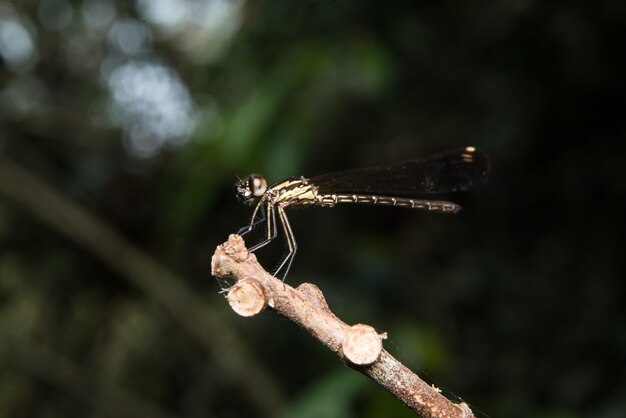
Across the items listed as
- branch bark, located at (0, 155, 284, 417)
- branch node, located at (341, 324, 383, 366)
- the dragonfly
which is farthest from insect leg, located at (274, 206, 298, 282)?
branch bark, located at (0, 155, 284, 417)

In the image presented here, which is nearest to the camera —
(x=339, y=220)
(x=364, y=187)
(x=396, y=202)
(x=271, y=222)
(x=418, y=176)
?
(x=271, y=222)

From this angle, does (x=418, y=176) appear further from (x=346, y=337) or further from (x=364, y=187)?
(x=346, y=337)

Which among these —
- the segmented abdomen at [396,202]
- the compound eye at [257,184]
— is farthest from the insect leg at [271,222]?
the segmented abdomen at [396,202]

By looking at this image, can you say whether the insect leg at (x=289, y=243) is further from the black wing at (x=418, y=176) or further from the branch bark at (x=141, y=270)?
the branch bark at (x=141, y=270)

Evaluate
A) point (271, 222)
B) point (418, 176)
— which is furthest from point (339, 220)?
point (271, 222)

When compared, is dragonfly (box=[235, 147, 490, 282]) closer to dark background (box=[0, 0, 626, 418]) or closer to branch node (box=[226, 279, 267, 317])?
dark background (box=[0, 0, 626, 418])

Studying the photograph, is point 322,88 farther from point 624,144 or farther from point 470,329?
point 470,329
